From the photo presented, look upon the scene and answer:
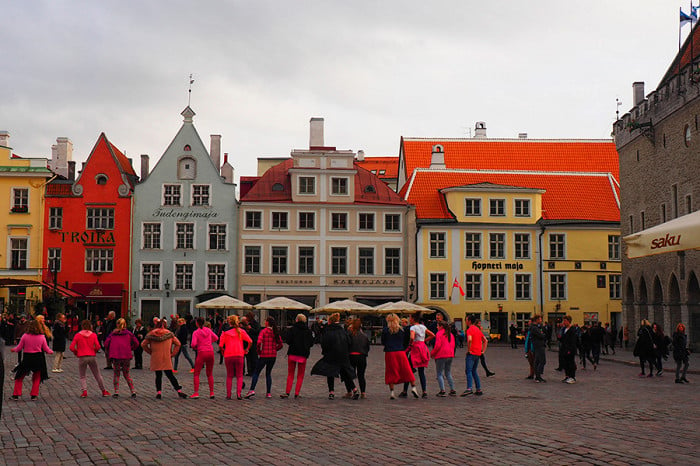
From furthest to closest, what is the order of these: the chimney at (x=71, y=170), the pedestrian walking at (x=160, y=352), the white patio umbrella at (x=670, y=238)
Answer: the chimney at (x=71, y=170) → the pedestrian walking at (x=160, y=352) → the white patio umbrella at (x=670, y=238)

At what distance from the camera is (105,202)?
173 feet

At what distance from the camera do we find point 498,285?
53.6 m

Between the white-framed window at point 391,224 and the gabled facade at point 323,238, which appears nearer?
the gabled facade at point 323,238

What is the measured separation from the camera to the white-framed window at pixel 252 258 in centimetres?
5247

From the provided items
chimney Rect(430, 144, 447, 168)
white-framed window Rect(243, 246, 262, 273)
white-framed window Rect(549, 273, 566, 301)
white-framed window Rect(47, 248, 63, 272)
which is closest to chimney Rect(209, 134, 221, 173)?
white-framed window Rect(243, 246, 262, 273)

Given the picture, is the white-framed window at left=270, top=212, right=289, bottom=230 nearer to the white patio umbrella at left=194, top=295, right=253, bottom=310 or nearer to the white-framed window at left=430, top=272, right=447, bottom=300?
the white-framed window at left=430, top=272, right=447, bottom=300

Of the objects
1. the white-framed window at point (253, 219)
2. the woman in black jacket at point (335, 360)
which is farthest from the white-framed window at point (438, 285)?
the woman in black jacket at point (335, 360)

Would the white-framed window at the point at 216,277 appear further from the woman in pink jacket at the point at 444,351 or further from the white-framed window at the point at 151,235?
the woman in pink jacket at the point at 444,351

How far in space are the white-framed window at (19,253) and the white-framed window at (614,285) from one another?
116ft

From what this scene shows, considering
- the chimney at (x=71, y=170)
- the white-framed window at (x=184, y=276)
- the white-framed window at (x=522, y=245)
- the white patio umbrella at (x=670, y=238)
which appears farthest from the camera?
the chimney at (x=71, y=170)

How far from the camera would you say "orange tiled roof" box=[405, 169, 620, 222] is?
54875mm

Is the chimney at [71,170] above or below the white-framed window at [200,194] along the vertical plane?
above

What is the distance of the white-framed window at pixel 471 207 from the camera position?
53.9 m

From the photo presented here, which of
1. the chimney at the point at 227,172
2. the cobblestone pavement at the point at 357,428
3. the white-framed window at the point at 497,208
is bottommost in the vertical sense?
the cobblestone pavement at the point at 357,428
